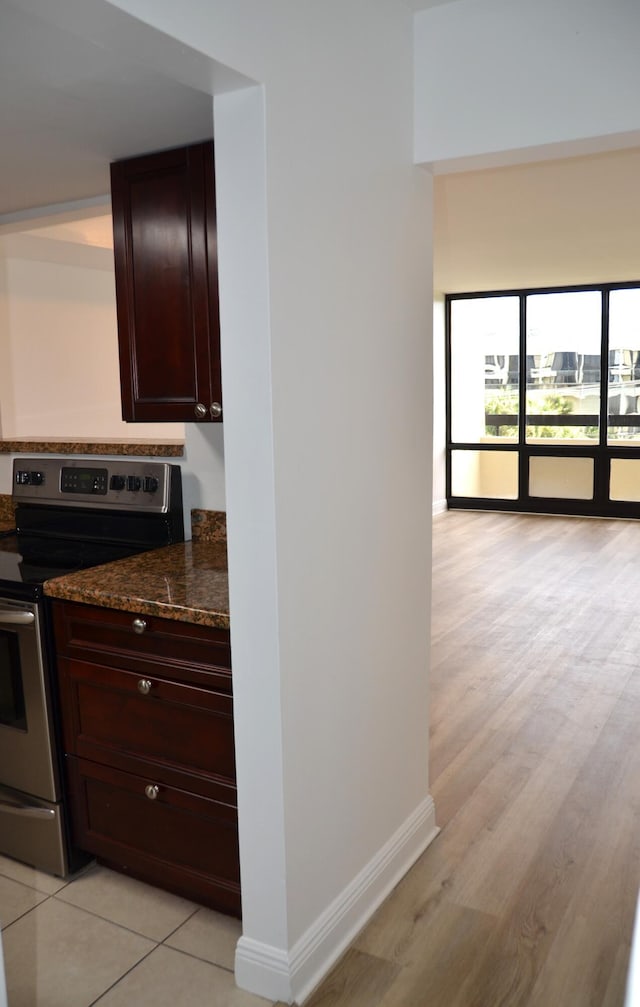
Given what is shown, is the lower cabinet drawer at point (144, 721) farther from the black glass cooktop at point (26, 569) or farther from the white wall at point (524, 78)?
the white wall at point (524, 78)

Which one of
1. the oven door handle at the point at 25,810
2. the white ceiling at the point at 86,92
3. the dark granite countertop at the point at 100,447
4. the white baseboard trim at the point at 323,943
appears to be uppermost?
the white ceiling at the point at 86,92

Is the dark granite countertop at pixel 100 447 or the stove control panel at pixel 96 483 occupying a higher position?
the dark granite countertop at pixel 100 447

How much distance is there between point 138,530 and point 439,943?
1531mm

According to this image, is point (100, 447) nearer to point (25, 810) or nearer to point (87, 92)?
point (25, 810)

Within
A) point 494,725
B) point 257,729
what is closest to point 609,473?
point 494,725

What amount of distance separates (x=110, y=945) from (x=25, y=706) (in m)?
0.69

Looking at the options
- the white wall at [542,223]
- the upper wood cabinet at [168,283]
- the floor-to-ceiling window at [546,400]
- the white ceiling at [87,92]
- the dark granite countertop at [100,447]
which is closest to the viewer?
the white ceiling at [87,92]

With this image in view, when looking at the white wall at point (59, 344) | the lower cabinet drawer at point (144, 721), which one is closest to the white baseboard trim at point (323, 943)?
the lower cabinet drawer at point (144, 721)

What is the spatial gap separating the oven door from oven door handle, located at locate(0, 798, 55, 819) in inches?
1.4

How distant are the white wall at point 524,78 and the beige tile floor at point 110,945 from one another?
2168 mm

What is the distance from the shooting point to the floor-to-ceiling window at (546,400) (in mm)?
8336

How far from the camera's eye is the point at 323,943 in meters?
2.05

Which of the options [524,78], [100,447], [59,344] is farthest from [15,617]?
[59,344]

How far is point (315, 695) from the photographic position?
6.48ft
